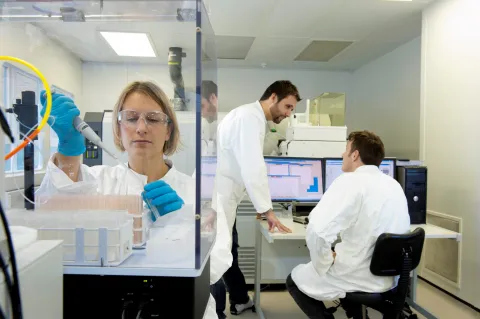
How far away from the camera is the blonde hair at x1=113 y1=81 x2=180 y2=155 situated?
0.86m

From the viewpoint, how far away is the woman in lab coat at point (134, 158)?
800mm

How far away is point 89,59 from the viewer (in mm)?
932

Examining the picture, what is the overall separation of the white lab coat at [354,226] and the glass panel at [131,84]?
85 cm

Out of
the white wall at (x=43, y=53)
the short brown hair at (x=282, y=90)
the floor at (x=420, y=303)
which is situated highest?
the short brown hair at (x=282, y=90)

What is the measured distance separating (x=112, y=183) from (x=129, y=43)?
15.8 inches

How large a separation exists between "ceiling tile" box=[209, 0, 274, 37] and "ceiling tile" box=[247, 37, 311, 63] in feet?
1.09

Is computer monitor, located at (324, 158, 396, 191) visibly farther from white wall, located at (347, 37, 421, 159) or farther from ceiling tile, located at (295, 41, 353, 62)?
ceiling tile, located at (295, 41, 353, 62)

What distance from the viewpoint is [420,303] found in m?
2.51

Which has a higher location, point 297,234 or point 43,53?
point 43,53

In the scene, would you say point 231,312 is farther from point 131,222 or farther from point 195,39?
point 195,39

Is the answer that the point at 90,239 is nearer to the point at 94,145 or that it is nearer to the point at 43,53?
the point at 94,145

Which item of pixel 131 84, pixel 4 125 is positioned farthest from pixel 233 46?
pixel 4 125

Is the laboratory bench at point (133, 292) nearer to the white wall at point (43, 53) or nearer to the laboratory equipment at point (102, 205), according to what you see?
the laboratory equipment at point (102, 205)

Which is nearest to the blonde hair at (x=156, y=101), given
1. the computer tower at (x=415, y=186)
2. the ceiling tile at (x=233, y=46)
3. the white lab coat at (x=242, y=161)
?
the white lab coat at (x=242, y=161)
